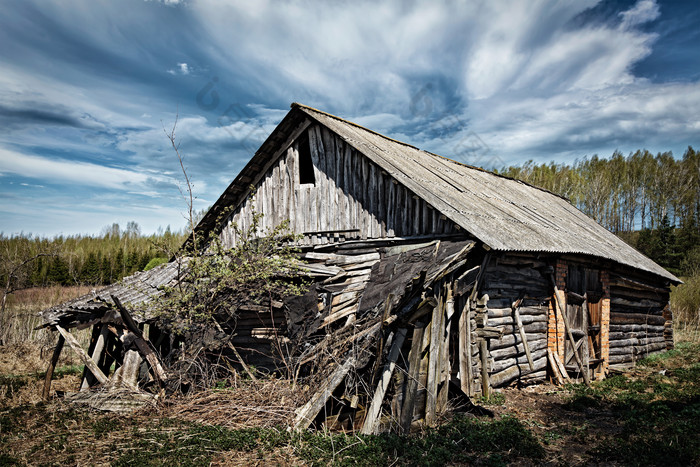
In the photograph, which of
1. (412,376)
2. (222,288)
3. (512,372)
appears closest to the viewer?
(412,376)

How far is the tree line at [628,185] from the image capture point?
131ft

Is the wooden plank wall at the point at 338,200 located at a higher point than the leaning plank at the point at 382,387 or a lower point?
higher

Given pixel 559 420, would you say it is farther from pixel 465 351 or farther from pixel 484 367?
pixel 465 351

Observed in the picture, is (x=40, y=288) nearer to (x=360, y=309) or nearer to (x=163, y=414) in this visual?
(x=163, y=414)

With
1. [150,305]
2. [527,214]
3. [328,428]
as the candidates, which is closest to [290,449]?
[328,428]

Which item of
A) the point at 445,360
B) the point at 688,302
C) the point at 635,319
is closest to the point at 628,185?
the point at 688,302

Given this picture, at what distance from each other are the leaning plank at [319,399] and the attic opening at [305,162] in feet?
22.3

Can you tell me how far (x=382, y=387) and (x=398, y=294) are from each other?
4.85 feet

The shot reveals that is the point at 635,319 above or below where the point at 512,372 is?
above

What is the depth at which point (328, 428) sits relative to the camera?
677 centimetres

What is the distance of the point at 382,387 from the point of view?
6.77 metres

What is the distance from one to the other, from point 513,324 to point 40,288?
103 ft

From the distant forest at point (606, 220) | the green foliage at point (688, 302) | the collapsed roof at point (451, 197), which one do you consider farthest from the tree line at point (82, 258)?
the green foliage at point (688, 302)

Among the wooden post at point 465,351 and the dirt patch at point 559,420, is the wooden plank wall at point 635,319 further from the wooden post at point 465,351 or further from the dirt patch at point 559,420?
the wooden post at point 465,351
